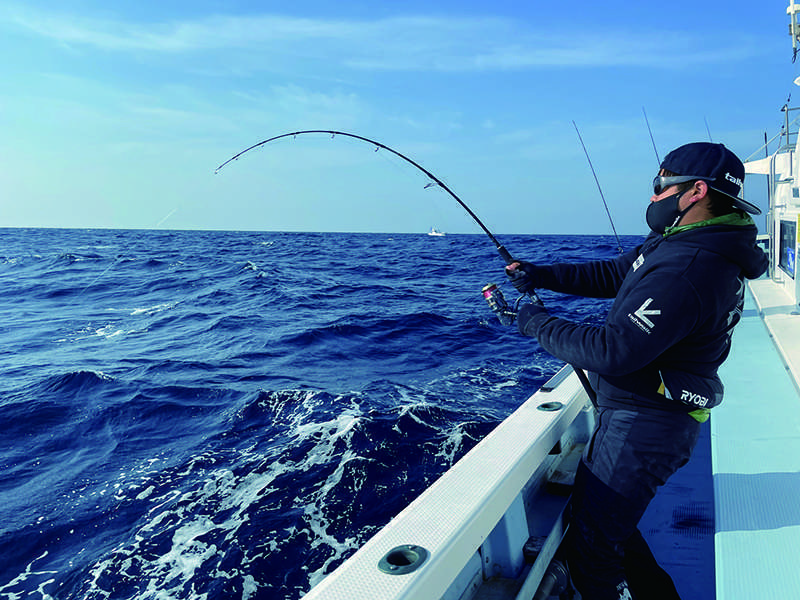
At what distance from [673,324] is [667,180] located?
52 cm

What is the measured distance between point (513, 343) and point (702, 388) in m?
6.88

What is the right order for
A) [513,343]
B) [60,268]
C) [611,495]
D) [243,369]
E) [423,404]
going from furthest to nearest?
1. [60,268]
2. [513,343]
3. [243,369]
4. [423,404]
5. [611,495]

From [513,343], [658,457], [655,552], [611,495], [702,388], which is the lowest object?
[513,343]

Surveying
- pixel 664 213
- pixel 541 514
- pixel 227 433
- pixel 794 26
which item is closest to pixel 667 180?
pixel 664 213

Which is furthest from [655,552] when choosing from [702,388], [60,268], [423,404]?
[60,268]

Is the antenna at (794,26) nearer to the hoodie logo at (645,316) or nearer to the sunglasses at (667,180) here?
the sunglasses at (667,180)

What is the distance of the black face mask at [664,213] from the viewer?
1682mm

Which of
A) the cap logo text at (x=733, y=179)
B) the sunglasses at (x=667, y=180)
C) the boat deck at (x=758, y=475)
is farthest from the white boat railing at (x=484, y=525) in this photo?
the cap logo text at (x=733, y=179)

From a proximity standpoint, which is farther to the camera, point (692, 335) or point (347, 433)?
point (347, 433)

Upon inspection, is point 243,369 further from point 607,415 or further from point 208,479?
point 607,415

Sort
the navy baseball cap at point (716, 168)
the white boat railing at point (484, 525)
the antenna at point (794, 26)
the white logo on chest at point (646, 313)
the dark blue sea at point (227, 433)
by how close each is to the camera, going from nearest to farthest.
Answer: the white boat railing at point (484, 525) → the white logo on chest at point (646, 313) → the navy baseball cap at point (716, 168) → the dark blue sea at point (227, 433) → the antenna at point (794, 26)

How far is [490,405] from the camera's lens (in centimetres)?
545

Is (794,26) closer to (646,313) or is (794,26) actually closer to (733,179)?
(733,179)

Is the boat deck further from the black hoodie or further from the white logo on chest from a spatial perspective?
the white logo on chest
